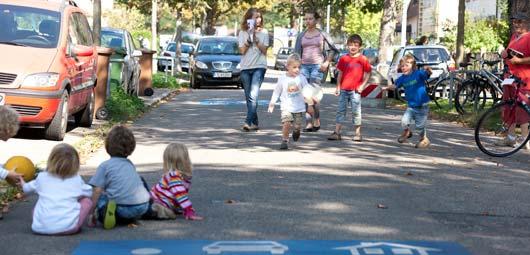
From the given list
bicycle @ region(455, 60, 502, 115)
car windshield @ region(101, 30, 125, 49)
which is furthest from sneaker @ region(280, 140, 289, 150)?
car windshield @ region(101, 30, 125, 49)

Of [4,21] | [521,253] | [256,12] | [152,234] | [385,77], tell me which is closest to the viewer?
[521,253]

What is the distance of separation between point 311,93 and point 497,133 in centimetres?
261

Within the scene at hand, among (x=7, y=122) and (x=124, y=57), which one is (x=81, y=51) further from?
(x=124, y=57)

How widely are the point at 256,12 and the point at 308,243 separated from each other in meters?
8.58

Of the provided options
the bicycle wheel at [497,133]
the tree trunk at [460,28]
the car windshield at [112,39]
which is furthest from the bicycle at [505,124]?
the tree trunk at [460,28]

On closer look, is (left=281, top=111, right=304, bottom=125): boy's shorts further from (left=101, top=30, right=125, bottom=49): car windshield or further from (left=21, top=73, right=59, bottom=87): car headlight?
(left=101, top=30, right=125, bottom=49): car windshield

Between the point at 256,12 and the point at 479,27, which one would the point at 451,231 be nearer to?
the point at 256,12

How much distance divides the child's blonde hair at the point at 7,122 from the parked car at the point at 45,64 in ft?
14.7

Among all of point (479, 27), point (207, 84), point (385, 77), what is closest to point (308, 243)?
point (385, 77)

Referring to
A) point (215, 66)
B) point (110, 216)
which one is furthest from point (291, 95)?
point (215, 66)

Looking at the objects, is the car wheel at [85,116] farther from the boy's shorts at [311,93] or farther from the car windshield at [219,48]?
the car windshield at [219,48]

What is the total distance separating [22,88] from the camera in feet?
37.9

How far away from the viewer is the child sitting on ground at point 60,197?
6594mm

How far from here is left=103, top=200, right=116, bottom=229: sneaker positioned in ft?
22.3
